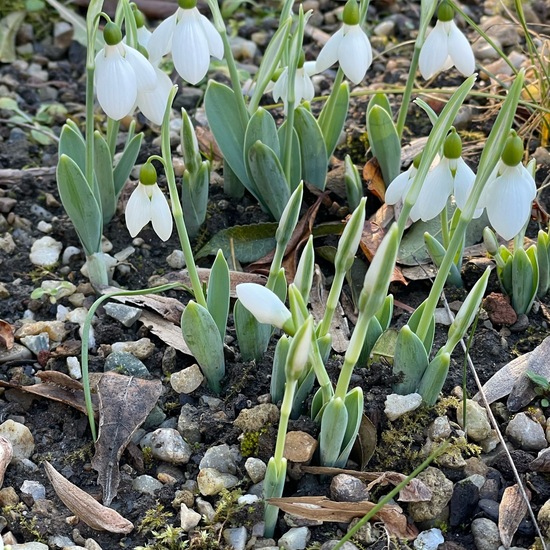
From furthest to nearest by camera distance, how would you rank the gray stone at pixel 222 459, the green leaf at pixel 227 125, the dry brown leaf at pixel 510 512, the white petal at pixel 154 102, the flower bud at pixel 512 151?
1. the green leaf at pixel 227 125
2. the white petal at pixel 154 102
3. the gray stone at pixel 222 459
4. the dry brown leaf at pixel 510 512
5. the flower bud at pixel 512 151

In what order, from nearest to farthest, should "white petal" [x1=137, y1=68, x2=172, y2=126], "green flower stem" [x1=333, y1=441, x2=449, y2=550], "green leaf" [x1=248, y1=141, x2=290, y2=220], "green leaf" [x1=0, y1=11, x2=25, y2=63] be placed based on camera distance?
"green flower stem" [x1=333, y1=441, x2=449, y2=550]
"white petal" [x1=137, y1=68, x2=172, y2=126]
"green leaf" [x1=248, y1=141, x2=290, y2=220]
"green leaf" [x1=0, y1=11, x2=25, y2=63]

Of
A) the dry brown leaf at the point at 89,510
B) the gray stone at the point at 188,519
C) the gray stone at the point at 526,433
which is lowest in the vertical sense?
the dry brown leaf at the point at 89,510

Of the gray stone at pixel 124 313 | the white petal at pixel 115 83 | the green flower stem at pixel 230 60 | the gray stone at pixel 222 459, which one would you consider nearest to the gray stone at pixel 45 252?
the gray stone at pixel 124 313

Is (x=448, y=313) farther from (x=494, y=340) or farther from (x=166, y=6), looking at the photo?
(x=166, y=6)

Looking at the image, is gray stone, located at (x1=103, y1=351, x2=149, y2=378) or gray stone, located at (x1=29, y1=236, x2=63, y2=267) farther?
gray stone, located at (x1=29, y1=236, x2=63, y2=267)

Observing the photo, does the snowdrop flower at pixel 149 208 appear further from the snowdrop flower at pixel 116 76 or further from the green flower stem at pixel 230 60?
the green flower stem at pixel 230 60

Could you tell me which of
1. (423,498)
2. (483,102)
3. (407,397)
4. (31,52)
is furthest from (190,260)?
(31,52)

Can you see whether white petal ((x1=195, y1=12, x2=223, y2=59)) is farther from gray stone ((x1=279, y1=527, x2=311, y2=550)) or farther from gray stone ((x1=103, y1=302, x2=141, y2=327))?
gray stone ((x1=279, y1=527, x2=311, y2=550))

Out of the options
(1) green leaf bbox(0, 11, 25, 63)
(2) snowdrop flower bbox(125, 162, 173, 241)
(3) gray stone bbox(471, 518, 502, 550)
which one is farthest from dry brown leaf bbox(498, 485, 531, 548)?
(1) green leaf bbox(0, 11, 25, 63)
